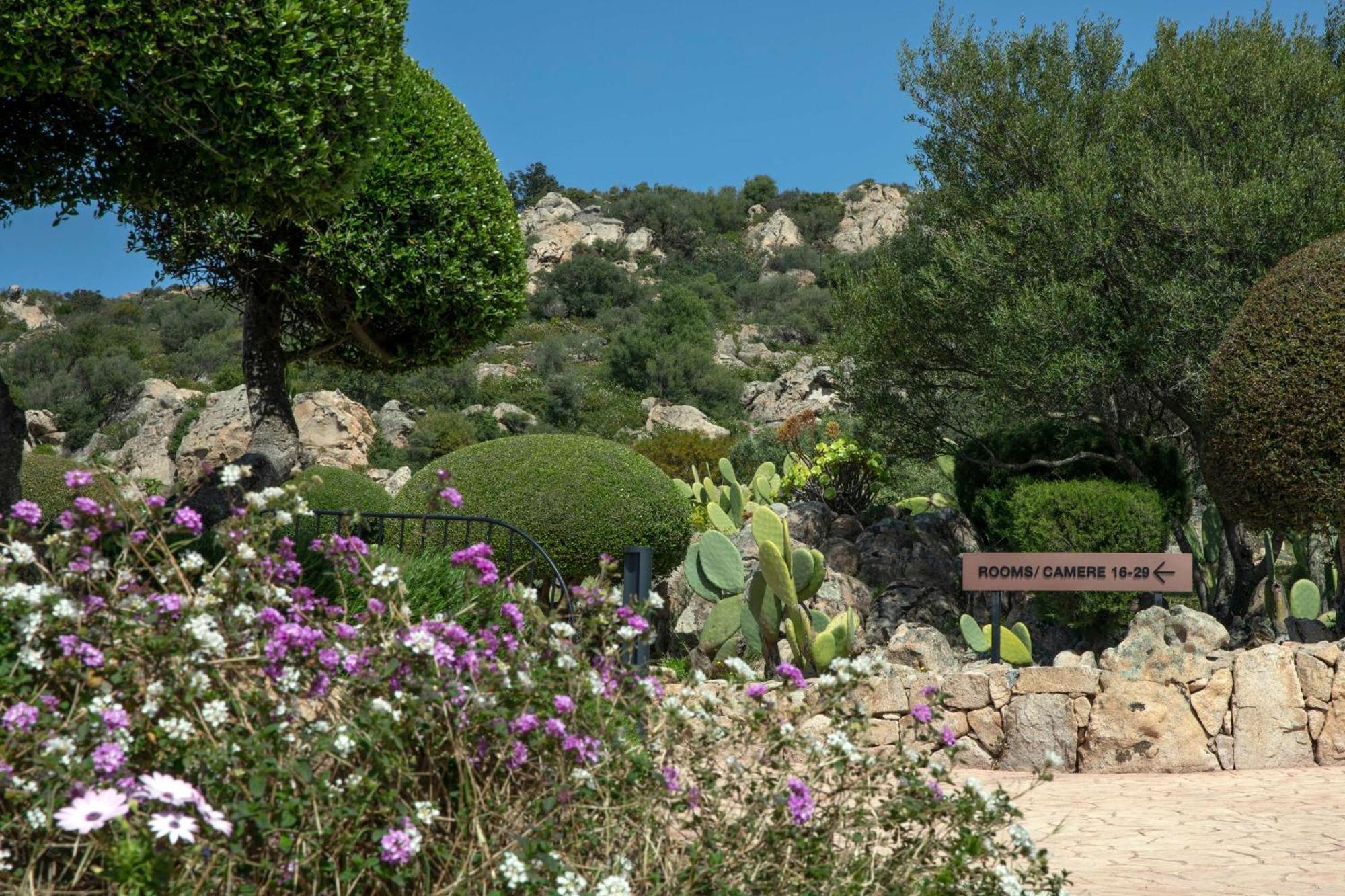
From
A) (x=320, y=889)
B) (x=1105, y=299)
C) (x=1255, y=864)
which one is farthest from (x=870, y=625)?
(x=320, y=889)

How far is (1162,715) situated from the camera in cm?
629

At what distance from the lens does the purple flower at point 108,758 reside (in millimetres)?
2088

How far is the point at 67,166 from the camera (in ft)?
20.1

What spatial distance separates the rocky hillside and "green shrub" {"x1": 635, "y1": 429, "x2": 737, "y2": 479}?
1.62 meters

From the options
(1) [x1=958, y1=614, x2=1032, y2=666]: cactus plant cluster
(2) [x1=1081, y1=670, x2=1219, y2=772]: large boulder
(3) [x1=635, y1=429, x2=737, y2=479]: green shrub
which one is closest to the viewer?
(2) [x1=1081, y1=670, x2=1219, y2=772]: large boulder

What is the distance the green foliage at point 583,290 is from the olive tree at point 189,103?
107 feet

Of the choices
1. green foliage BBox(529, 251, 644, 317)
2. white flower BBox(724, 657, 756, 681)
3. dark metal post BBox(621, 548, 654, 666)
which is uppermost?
green foliage BBox(529, 251, 644, 317)

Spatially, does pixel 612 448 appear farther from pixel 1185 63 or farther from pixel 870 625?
pixel 1185 63

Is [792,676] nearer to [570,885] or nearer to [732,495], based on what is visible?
[570,885]

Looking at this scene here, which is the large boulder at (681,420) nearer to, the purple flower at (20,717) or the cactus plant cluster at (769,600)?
the cactus plant cluster at (769,600)

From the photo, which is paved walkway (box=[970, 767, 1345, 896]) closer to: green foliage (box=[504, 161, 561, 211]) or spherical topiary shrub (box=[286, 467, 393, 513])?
spherical topiary shrub (box=[286, 467, 393, 513])

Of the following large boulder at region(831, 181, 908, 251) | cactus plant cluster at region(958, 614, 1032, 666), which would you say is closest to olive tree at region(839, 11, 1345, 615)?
cactus plant cluster at region(958, 614, 1032, 666)

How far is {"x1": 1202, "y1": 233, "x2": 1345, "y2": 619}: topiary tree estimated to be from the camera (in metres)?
7.37

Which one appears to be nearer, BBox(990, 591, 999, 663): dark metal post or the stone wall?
the stone wall
